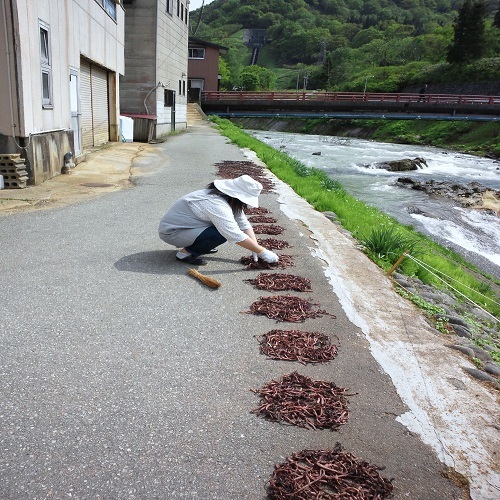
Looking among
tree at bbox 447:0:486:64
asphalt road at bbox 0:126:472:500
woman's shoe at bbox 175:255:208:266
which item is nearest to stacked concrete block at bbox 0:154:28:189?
asphalt road at bbox 0:126:472:500

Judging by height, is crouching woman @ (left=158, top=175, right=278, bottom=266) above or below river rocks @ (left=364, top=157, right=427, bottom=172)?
above

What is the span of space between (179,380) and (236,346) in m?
0.67

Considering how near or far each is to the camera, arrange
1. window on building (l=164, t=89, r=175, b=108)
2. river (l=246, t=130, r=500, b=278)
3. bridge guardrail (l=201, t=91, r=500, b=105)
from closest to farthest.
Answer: river (l=246, t=130, r=500, b=278)
window on building (l=164, t=89, r=175, b=108)
bridge guardrail (l=201, t=91, r=500, b=105)

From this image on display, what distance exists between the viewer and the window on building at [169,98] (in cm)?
2842

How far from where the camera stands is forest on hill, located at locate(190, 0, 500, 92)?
188 ft

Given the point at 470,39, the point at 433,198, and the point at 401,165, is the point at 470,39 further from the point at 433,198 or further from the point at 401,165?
the point at 433,198

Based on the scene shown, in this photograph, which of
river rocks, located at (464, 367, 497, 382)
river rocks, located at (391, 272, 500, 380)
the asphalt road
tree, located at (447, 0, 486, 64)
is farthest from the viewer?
tree, located at (447, 0, 486, 64)

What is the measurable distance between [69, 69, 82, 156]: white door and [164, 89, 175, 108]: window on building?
1570 centimetres

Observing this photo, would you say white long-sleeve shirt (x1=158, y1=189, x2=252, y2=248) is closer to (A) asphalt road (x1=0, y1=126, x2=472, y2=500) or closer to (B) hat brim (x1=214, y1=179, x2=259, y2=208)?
(B) hat brim (x1=214, y1=179, x2=259, y2=208)

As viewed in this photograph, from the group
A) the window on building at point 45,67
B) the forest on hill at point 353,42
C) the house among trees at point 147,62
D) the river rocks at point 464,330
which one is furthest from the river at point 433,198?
the forest on hill at point 353,42

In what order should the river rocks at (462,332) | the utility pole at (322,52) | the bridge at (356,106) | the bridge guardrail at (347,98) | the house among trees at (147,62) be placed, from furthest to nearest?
1. the utility pole at (322,52)
2. the bridge guardrail at (347,98)
3. the bridge at (356,106)
4. the house among trees at (147,62)
5. the river rocks at (462,332)

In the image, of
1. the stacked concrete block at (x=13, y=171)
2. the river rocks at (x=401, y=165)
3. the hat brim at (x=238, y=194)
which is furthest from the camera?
the river rocks at (x=401, y=165)

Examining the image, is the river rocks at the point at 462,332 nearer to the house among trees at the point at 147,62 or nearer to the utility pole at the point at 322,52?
the house among trees at the point at 147,62

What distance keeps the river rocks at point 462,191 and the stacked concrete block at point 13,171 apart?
14.3 m
